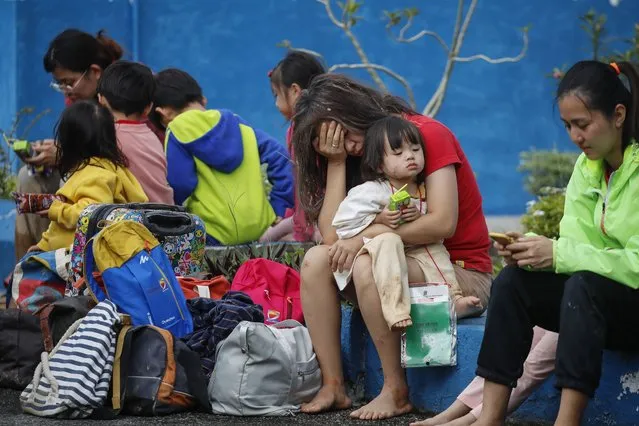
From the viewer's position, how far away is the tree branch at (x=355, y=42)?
30.7 feet

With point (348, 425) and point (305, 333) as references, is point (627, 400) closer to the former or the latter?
point (348, 425)

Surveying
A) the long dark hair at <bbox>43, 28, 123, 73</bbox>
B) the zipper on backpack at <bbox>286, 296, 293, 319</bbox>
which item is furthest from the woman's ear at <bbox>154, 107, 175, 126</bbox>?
the zipper on backpack at <bbox>286, 296, 293, 319</bbox>

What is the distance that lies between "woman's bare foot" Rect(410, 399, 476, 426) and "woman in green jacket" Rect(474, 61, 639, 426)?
0.29m

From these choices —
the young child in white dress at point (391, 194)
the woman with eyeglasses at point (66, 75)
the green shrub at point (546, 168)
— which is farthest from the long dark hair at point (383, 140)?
the green shrub at point (546, 168)

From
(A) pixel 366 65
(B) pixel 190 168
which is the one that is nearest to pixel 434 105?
(A) pixel 366 65

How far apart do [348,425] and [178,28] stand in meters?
6.13

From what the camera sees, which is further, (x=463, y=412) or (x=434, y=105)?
(x=434, y=105)

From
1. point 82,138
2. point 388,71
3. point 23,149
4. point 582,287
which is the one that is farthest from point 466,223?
point 388,71

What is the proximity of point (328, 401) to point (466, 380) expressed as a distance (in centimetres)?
54

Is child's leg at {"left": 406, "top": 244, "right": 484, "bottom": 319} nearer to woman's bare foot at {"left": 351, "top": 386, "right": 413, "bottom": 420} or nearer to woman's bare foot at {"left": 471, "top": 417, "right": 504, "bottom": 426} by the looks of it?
woman's bare foot at {"left": 351, "top": 386, "right": 413, "bottom": 420}

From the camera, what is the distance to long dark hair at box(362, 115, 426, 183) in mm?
4785

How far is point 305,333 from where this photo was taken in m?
4.96

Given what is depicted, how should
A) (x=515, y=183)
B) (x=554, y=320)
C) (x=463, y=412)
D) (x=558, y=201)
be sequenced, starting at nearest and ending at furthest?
(x=554, y=320) → (x=463, y=412) → (x=558, y=201) → (x=515, y=183)

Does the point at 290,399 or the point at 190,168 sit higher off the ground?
the point at 190,168
